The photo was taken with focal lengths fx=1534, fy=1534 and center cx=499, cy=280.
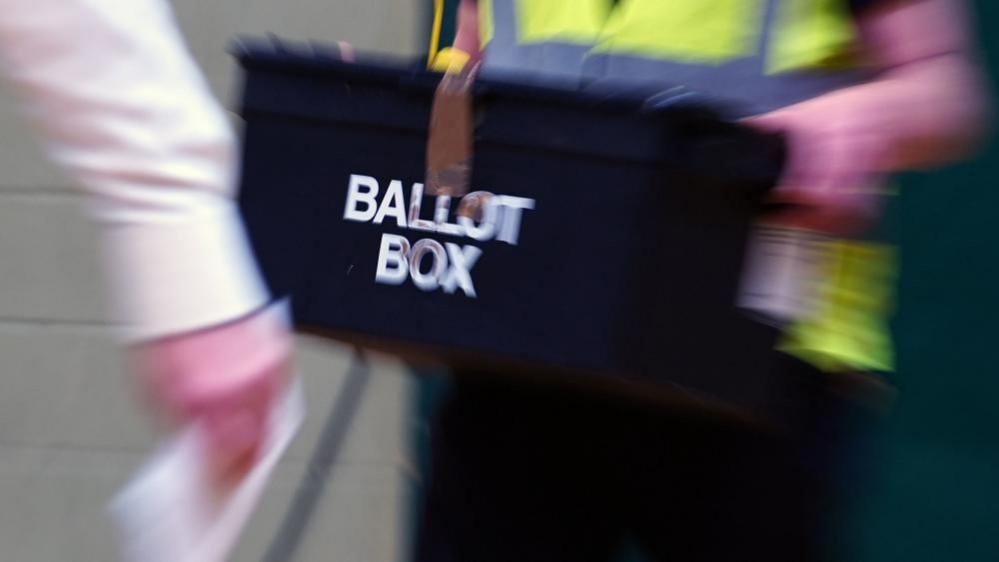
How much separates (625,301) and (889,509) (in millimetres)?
2073

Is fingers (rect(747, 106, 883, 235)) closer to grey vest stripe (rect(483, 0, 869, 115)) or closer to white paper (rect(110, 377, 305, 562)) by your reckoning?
grey vest stripe (rect(483, 0, 869, 115))

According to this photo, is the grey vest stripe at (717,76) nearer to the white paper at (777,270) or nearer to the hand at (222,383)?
the white paper at (777,270)

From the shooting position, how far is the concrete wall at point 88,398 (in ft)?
12.0

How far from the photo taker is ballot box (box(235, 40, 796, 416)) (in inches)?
61.9

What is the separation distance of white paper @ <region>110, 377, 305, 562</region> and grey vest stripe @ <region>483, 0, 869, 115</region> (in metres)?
0.66

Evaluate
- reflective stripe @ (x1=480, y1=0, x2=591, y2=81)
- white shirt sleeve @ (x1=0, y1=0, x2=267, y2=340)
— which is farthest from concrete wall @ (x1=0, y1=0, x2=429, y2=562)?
white shirt sleeve @ (x1=0, y1=0, x2=267, y2=340)

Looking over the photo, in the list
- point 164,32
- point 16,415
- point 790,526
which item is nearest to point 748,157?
point 790,526

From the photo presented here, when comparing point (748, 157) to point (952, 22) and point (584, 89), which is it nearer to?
point (584, 89)

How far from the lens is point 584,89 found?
63.8 inches

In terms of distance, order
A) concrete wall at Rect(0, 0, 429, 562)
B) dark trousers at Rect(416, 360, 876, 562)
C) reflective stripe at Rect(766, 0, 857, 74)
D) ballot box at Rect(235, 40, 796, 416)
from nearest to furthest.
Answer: ballot box at Rect(235, 40, 796, 416)
reflective stripe at Rect(766, 0, 857, 74)
dark trousers at Rect(416, 360, 876, 562)
concrete wall at Rect(0, 0, 429, 562)

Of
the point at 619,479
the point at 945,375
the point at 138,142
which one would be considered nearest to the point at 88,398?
the point at 945,375

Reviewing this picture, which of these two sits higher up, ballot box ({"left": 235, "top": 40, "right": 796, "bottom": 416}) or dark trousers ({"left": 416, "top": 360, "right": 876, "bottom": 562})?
ballot box ({"left": 235, "top": 40, "right": 796, "bottom": 416})

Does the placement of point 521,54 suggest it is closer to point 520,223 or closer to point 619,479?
point 520,223

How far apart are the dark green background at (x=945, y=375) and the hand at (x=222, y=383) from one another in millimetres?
2133
